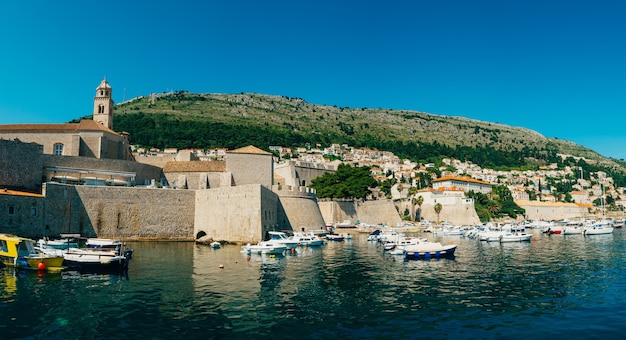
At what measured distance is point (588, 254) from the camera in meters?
28.9

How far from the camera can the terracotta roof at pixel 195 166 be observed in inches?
1608

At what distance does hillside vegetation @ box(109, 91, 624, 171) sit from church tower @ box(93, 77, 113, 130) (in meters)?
49.4

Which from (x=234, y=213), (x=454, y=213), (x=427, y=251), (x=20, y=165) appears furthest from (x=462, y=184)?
(x=20, y=165)

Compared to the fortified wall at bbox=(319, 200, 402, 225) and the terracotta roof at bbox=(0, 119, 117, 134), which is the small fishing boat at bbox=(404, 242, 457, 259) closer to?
the fortified wall at bbox=(319, 200, 402, 225)

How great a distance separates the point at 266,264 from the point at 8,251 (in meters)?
11.7

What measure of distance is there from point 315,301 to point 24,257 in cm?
1336

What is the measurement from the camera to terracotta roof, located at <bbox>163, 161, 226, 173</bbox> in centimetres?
4084

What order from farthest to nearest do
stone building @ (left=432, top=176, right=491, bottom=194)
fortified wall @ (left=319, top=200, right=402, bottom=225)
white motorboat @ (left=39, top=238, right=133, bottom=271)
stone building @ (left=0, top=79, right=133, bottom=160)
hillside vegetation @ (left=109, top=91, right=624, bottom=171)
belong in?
1. hillside vegetation @ (left=109, top=91, right=624, bottom=171)
2. stone building @ (left=432, top=176, right=491, bottom=194)
3. fortified wall @ (left=319, top=200, right=402, bottom=225)
4. stone building @ (left=0, top=79, right=133, bottom=160)
5. white motorboat @ (left=39, top=238, right=133, bottom=271)

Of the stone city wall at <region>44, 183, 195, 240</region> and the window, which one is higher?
the window

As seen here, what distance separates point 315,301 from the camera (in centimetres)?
1479

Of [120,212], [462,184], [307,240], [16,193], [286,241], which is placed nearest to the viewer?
[16,193]

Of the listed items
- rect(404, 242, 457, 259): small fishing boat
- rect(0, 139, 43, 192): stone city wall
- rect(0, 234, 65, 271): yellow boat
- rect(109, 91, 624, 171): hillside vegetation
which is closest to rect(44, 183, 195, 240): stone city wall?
rect(0, 139, 43, 192): stone city wall

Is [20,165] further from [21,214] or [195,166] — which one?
[195,166]

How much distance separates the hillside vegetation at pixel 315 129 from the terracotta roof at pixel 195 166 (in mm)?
56683
